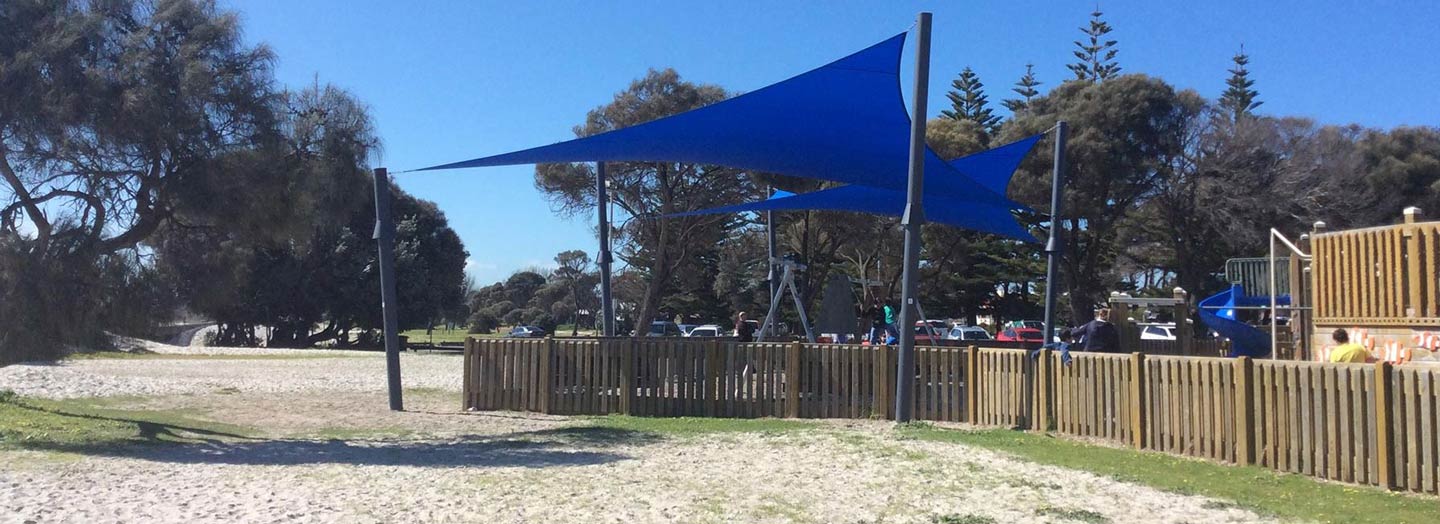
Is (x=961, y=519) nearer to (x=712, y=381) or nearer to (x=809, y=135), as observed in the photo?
(x=712, y=381)

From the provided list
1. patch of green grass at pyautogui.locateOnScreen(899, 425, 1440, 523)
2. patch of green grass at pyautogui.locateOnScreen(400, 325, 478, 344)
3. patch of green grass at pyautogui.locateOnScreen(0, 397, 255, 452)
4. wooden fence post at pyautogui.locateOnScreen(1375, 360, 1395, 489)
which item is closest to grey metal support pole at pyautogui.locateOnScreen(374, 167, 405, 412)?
patch of green grass at pyautogui.locateOnScreen(0, 397, 255, 452)

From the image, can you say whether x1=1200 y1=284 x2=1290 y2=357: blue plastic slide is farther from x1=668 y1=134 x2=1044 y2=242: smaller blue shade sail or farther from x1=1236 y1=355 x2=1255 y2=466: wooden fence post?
x1=1236 y1=355 x2=1255 y2=466: wooden fence post

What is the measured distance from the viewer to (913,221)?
1266cm

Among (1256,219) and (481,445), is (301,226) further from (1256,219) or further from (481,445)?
(1256,219)

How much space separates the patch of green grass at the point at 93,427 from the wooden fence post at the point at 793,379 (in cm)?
613

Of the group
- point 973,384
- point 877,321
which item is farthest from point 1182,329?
point 973,384

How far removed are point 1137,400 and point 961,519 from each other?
13.7 ft

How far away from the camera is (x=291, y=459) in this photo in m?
9.75

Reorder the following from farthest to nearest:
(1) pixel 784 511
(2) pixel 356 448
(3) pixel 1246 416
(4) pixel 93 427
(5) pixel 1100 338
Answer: (5) pixel 1100 338 → (4) pixel 93 427 → (2) pixel 356 448 → (3) pixel 1246 416 → (1) pixel 784 511

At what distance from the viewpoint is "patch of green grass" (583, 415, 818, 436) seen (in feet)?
39.6

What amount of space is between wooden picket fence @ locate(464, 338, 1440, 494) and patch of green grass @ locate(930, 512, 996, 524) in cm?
300

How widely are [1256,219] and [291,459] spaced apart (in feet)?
108

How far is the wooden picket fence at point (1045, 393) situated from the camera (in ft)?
25.4

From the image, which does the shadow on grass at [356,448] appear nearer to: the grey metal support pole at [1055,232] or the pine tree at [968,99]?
the grey metal support pole at [1055,232]
